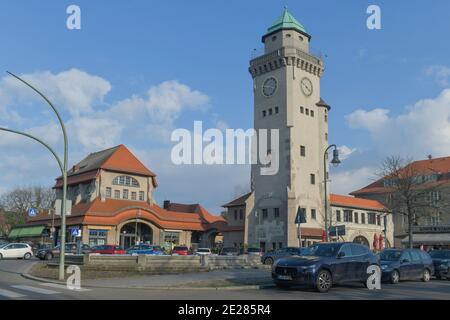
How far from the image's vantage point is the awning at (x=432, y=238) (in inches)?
2336

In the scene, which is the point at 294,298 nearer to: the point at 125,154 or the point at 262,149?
the point at 262,149

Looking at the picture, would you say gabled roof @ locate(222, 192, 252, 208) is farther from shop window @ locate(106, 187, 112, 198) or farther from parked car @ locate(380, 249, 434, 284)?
parked car @ locate(380, 249, 434, 284)

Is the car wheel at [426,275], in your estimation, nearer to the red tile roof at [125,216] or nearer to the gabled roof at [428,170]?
the red tile roof at [125,216]

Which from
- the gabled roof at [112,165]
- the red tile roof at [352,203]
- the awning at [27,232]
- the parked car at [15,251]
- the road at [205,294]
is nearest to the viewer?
the road at [205,294]

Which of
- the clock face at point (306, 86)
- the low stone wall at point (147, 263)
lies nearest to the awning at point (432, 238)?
the clock face at point (306, 86)

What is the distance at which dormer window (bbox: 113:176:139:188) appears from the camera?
6656 cm

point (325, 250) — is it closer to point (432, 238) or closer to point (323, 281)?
point (323, 281)

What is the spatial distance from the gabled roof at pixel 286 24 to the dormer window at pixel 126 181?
93.4 feet

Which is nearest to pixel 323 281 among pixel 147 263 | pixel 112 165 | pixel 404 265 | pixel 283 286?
pixel 283 286

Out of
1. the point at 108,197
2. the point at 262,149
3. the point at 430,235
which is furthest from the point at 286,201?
the point at 108,197

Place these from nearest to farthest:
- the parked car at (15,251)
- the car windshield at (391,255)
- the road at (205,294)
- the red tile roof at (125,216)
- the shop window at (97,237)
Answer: the road at (205,294)
the car windshield at (391,255)
the parked car at (15,251)
the shop window at (97,237)
the red tile roof at (125,216)

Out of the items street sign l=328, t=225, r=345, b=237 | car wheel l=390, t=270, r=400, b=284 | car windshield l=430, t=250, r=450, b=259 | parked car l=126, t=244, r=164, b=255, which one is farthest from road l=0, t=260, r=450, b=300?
parked car l=126, t=244, r=164, b=255

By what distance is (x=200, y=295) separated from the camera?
14492 millimetres
